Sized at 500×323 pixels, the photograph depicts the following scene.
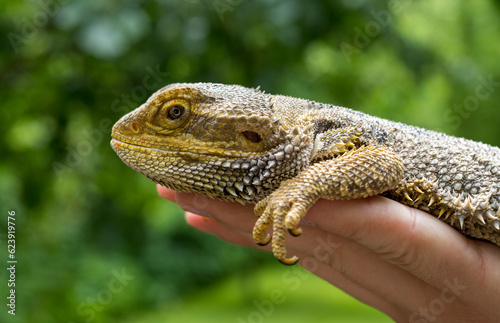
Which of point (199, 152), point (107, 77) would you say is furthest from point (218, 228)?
point (107, 77)

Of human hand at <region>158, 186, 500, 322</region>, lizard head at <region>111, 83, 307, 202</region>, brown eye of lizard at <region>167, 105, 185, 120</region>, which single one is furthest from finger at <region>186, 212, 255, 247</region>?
brown eye of lizard at <region>167, 105, 185, 120</region>

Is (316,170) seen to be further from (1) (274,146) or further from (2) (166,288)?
(2) (166,288)

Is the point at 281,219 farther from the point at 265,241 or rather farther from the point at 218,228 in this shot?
the point at 218,228

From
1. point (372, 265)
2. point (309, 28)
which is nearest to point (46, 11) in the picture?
point (309, 28)

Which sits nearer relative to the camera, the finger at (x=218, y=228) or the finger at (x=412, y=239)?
the finger at (x=412, y=239)

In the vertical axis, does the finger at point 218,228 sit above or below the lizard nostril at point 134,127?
below

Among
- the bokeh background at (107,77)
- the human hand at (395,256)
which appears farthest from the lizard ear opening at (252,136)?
the bokeh background at (107,77)

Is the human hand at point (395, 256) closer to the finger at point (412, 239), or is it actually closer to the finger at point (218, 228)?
the finger at point (412, 239)

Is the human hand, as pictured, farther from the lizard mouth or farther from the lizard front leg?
the lizard mouth
